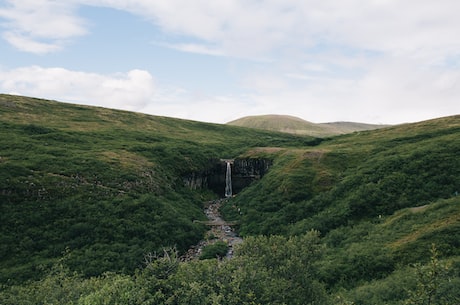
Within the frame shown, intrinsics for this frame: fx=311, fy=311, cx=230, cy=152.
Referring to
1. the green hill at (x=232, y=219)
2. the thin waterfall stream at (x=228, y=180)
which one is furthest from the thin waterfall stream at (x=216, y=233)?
the thin waterfall stream at (x=228, y=180)

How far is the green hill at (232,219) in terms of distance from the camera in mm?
24672

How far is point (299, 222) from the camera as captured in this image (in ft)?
177

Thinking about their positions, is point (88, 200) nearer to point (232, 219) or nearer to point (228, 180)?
point (232, 219)

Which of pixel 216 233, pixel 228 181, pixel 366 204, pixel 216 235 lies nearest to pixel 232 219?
pixel 216 233

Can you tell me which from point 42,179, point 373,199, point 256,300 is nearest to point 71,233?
point 42,179

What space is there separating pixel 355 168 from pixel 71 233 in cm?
5530

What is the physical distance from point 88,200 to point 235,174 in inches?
1855

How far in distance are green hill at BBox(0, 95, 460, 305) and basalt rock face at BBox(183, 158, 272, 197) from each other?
159 centimetres

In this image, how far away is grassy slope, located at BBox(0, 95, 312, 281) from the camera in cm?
4366

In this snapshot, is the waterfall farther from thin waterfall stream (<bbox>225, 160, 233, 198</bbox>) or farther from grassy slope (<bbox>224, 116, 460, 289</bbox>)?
grassy slope (<bbox>224, 116, 460, 289</bbox>)

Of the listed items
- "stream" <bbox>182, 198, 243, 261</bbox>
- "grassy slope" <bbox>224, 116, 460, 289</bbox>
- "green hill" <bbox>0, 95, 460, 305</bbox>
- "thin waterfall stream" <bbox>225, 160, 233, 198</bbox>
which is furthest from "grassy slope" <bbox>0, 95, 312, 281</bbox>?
→ "grassy slope" <bbox>224, 116, 460, 289</bbox>

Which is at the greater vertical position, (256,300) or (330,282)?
(256,300)

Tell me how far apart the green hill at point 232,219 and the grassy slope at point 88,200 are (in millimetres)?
255

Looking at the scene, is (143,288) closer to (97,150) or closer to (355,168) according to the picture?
(355,168)
